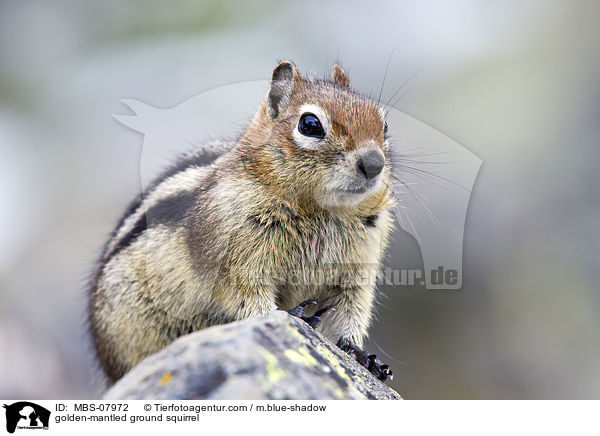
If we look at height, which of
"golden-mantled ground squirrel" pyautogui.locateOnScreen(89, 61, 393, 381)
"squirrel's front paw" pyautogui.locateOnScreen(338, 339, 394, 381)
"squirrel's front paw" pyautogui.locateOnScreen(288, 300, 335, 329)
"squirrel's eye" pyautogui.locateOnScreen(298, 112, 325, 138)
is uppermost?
"squirrel's eye" pyautogui.locateOnScreen(298, 112, 325, 138)

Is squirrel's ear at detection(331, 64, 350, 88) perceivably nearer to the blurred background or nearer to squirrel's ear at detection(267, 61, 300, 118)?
squirrel's ear at detection(267, 61, 300, 118)

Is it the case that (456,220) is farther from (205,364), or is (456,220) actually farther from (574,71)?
(205,364)

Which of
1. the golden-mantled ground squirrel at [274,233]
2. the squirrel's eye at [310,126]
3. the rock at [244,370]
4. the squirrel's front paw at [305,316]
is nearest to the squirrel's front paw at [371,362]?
the golden-mantled ground squirrel at [274,233]
